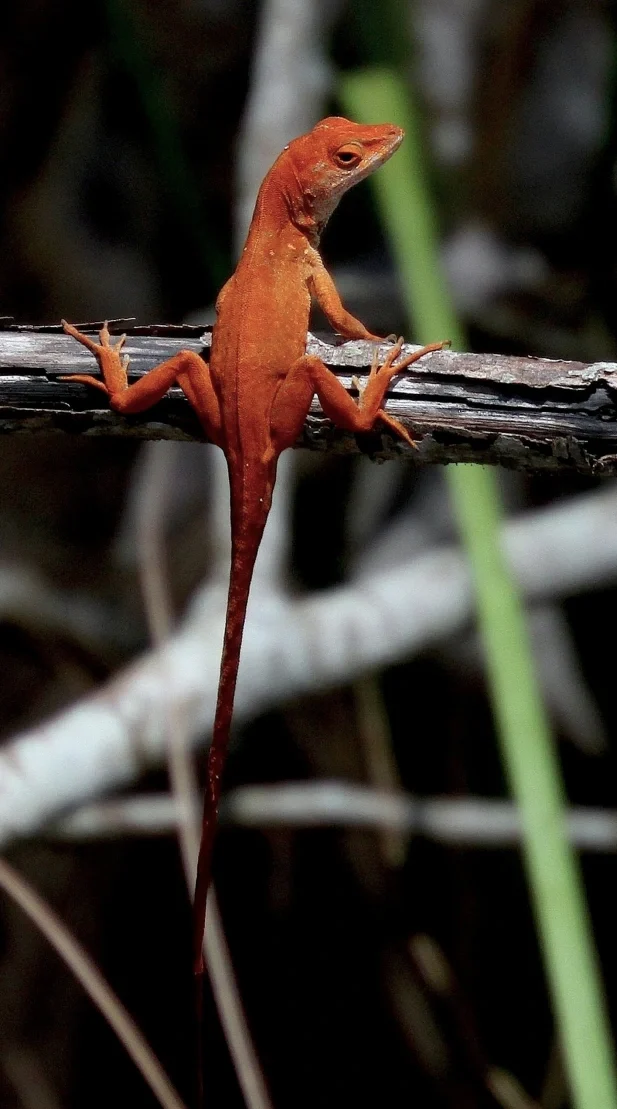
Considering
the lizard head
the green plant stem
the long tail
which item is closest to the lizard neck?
the lizard head

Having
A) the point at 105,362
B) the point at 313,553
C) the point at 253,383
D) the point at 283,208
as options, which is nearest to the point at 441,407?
the point at 253,383

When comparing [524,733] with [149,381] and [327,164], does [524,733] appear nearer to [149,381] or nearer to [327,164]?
[149,381]

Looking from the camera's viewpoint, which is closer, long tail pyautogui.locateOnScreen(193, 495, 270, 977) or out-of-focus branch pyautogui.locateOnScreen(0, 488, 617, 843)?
long tail pyautogui.locateOnScreen(193, 495, 270, 977)

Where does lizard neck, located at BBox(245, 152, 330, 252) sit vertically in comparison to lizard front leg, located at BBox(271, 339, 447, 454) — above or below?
above

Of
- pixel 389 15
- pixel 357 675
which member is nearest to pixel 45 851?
pixel 357 675

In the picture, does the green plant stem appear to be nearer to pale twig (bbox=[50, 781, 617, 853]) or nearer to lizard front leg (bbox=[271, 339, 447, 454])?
lizard front leg (bbox=[271, 339, 447, 454])

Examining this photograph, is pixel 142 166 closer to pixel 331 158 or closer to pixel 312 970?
pixel 331 158
